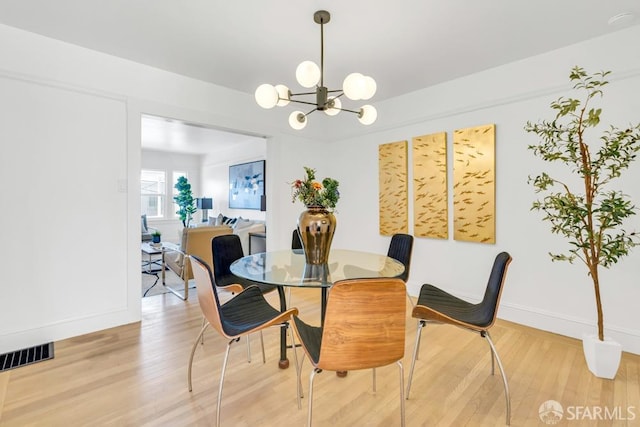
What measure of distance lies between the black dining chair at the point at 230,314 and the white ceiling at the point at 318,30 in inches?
72.1

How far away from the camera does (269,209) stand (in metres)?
4.17

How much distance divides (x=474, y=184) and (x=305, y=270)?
85.7 inches

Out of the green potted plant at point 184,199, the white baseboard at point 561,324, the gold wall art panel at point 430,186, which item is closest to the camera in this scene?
the white baseboard at point 561,324

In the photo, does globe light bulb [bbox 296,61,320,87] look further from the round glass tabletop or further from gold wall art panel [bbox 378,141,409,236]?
gold wall art panel [bbox 378,141,409,236]

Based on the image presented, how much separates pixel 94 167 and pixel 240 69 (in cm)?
164

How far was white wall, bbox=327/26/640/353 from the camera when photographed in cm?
241

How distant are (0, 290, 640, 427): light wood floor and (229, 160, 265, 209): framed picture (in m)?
4.30

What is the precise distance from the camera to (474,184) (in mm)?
3211

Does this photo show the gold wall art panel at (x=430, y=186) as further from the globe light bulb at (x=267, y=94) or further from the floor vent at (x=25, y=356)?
the floor vent at (x=25, y=356)

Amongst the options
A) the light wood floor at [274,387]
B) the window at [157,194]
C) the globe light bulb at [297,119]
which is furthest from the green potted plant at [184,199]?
the globe light bulb at [297,119]

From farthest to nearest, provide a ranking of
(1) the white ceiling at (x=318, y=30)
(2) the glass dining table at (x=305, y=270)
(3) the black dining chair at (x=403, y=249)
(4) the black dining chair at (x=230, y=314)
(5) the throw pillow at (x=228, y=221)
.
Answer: (5) the throw pillow at (x=228, y=221) < (3) the black dining chair at (x=403, y=249) < (1) the white ceiling at (x=318, y=30) < (2) the glass dining table at (x=305, y=270) < (4) the black dining chair at (x=230, y=314)

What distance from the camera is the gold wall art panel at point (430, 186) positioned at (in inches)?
136

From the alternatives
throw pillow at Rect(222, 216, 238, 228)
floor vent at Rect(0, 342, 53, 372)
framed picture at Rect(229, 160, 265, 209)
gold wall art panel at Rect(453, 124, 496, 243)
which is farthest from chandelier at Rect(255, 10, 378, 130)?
throw pillow at Rect(222, 216, 238, 228)

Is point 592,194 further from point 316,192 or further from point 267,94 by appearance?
point 267,94
